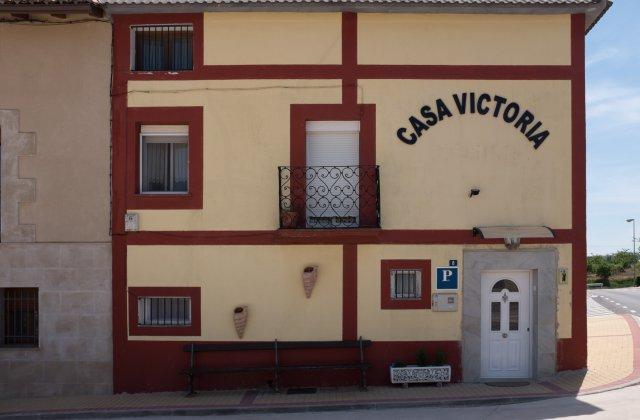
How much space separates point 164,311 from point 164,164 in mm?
2721

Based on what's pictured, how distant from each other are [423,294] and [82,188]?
255 inches

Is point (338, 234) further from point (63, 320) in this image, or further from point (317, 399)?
point (63, 320)

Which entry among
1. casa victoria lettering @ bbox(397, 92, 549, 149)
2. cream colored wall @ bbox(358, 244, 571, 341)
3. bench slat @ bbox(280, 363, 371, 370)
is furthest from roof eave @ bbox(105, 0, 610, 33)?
bench slat @ bbox(280, 363, 371, 370)

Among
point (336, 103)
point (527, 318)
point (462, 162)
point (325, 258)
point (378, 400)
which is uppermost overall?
point (336, 103)

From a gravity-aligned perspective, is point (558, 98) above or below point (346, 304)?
above

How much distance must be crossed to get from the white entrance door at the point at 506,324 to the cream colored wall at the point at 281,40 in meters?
5.10

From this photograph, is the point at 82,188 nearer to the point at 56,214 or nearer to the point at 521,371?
the point at 56,214

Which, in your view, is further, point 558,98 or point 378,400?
point 558,98

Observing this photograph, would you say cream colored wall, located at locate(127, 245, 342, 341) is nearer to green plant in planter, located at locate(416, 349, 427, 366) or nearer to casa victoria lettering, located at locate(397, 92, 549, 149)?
green plant in planter, located at locate(416, 349, 427, 366)

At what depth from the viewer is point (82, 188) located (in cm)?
1100

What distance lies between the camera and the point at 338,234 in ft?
35.3

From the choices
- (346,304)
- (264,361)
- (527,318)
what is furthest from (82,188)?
(527,318)

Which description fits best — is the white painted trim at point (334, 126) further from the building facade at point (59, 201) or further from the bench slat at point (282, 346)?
the bench slat at point (282, 346)

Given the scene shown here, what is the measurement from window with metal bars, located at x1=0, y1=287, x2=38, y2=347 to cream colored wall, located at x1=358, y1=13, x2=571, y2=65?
7.56 metres
